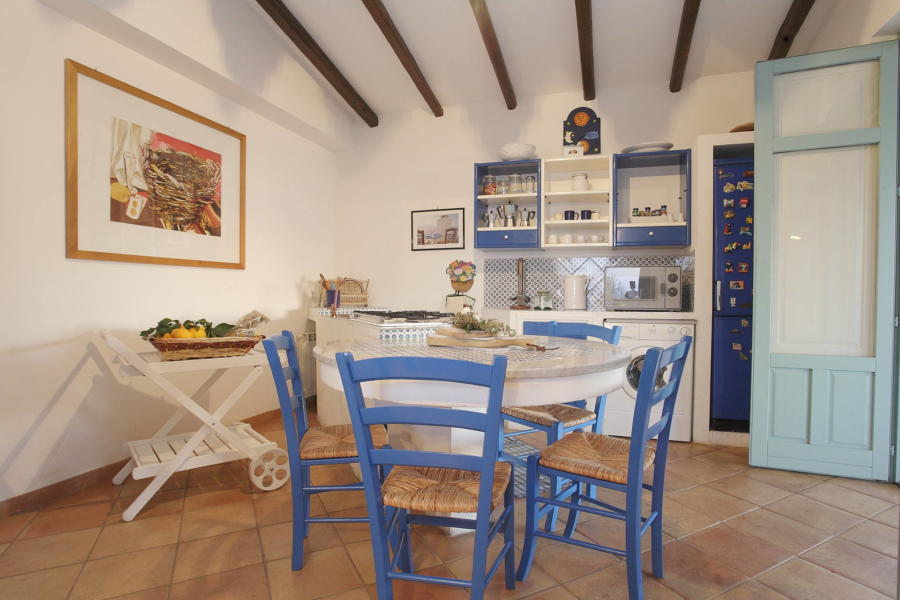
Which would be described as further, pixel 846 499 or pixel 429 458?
pixel 846 499

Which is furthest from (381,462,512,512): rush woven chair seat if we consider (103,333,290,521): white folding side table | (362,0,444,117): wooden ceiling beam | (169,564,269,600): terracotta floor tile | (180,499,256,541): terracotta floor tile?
(362,0,444,117): wooden ceiling beam

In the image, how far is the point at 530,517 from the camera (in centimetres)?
163

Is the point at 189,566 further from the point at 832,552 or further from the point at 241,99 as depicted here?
the point at 241,99

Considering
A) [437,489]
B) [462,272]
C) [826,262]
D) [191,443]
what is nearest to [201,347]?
[191,443]

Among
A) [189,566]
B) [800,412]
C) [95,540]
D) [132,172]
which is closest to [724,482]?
[800,412]

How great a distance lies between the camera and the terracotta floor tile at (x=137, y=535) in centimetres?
195

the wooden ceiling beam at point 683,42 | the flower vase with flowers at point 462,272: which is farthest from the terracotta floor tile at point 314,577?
the wooden ceiling beam at point 683,42

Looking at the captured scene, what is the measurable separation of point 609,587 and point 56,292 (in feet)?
10.00

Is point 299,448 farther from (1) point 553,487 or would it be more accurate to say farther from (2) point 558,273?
(2) point 558,273

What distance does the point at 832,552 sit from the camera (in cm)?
193

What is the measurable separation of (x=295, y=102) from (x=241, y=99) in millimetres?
491

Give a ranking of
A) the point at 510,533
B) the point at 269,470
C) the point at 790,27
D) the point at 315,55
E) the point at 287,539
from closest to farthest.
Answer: the point at 510,533 → the point at 287,539 → the point at 269,470 → the point at 790,27 → the point at 315,55

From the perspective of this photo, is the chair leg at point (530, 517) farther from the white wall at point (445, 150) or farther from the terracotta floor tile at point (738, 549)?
the white wall at point (445, 150)

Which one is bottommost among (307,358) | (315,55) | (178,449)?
(178,449)
